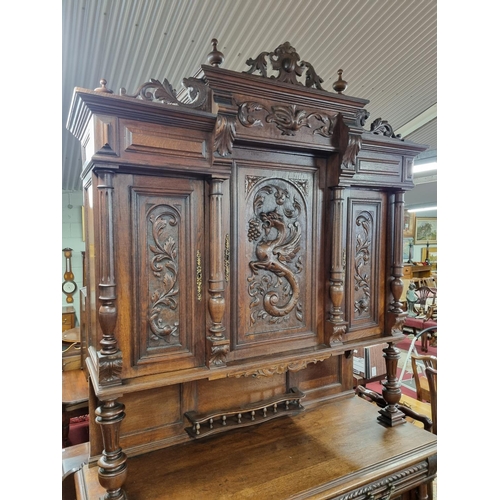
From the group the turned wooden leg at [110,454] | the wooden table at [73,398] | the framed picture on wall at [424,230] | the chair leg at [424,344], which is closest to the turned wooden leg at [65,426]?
the wooden table at [73,398]

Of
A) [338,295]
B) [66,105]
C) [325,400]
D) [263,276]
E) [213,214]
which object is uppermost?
[66,105]

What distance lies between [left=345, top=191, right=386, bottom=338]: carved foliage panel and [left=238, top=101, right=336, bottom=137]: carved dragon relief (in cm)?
38

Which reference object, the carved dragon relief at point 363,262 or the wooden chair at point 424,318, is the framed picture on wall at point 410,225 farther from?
the carved dragon relief at point 363,262

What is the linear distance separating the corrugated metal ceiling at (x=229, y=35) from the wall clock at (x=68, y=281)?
7.52 ft

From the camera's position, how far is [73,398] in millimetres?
2418

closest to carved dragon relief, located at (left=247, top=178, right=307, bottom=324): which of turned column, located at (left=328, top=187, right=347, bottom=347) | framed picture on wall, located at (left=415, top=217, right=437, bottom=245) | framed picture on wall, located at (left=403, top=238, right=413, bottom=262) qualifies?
turned column, located at (left=328, top=187, right=347, bottom=347)

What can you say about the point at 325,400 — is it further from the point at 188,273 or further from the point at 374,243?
the point at 188,273


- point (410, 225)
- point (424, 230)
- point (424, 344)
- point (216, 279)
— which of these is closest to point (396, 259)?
point (216, 279)

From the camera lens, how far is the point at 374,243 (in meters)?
1.86

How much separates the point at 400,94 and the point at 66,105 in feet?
11.5

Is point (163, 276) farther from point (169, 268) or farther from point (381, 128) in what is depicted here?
point (381, 128)

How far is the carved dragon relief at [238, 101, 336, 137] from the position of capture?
145 centimetres

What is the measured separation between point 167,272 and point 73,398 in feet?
5.49
